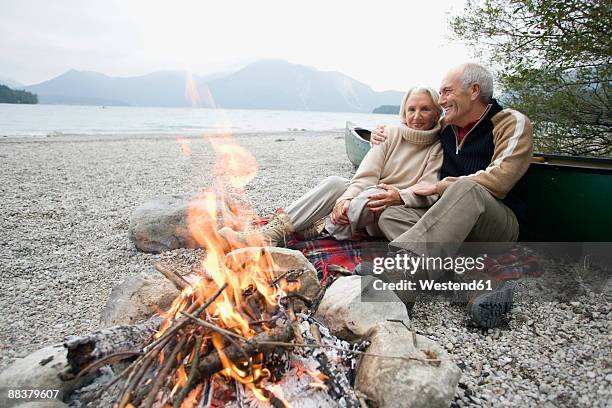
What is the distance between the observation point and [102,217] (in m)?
5.68

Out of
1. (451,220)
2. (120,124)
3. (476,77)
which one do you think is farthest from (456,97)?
(120,124)

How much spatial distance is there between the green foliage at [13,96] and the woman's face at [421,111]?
295 ft

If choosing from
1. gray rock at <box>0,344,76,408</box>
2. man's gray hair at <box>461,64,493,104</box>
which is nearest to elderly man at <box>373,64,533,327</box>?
man's gray hair at <box>461,64,493,104</box>

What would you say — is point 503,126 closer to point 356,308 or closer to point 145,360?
point 356,308

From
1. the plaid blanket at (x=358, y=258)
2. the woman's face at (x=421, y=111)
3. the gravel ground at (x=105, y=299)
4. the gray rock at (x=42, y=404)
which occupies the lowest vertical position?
the gravel ground at (x=105, y=299)

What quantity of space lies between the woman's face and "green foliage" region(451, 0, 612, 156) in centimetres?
189

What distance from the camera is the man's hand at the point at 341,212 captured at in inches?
152

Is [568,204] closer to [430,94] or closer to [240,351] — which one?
[430,94]

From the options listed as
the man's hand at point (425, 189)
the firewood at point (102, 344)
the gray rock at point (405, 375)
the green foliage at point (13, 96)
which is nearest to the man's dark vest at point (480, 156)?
the man's hand at point (425, 189)

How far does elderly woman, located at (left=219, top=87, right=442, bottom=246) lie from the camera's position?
391 centimetres

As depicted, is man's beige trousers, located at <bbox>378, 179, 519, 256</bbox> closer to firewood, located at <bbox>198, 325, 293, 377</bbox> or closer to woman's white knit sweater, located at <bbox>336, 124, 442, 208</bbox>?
woman's white knit sweater, located at <bbox>336, 124, 442, 208</bbox>

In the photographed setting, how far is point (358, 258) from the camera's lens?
3.90 metres

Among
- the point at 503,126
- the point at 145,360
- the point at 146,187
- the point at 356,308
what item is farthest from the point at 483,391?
the point at 146,187

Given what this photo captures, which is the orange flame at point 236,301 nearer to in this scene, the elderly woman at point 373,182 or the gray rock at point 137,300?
the gray rock at point 137,300
